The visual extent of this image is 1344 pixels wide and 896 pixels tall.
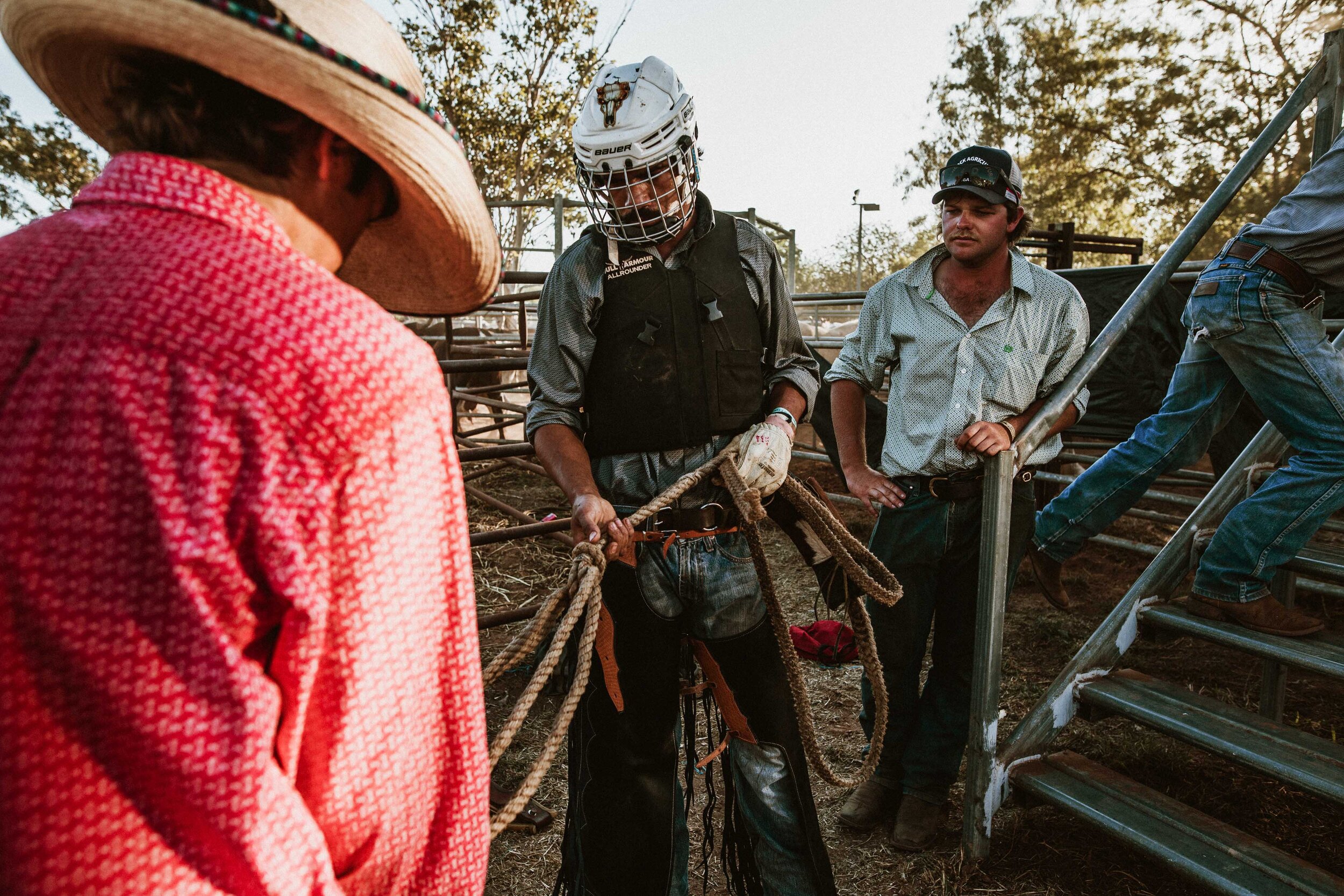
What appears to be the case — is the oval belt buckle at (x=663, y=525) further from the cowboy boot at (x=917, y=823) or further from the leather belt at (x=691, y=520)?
the cowboy boot at (x=917, y=823)

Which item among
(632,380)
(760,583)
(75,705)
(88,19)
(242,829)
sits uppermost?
(88,19)

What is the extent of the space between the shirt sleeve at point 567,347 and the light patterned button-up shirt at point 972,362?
4.29 feet

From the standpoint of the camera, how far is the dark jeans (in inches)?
112

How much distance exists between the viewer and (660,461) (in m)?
2.16

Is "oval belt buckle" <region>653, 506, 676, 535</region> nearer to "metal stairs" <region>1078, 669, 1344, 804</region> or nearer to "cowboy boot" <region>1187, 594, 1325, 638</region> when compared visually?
"metal stairs" <region>1078, 669, 1344, 804</region>

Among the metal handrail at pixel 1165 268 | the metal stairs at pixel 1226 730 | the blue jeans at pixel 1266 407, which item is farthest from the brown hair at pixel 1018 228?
the metal stairs at pixel 1226 730

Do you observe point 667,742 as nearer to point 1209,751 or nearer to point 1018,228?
point 1209,751

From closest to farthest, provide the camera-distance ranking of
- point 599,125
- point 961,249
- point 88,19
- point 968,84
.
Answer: point 88,19
point 599,125
point 961,249
point 968,84

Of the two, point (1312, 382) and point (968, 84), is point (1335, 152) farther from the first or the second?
point (968, 84)

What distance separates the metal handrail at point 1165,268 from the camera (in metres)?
2.64

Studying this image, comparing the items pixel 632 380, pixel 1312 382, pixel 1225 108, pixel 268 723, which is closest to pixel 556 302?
pixel 632 380

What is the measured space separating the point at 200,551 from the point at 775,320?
1.81 meters

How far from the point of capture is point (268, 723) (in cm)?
72

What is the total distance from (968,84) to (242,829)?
30.6 meters
